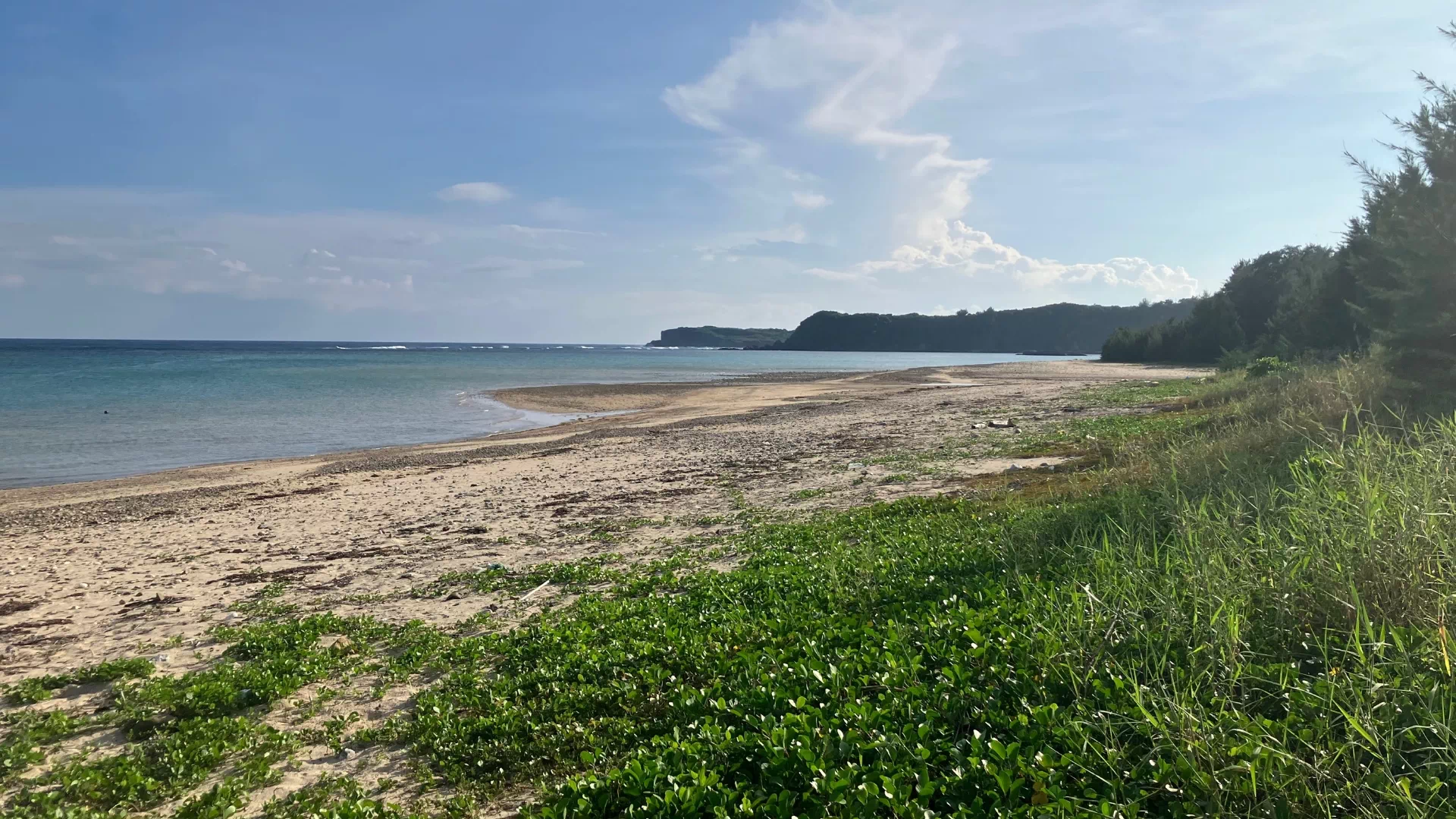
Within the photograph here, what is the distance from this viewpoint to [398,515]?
14.2 m

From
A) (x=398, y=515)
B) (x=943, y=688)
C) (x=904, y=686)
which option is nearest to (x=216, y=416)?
(x=398, y=515)

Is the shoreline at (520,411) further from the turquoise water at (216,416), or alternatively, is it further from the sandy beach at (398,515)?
the turquoise water at (216,416)

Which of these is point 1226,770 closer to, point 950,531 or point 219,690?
point 950,531

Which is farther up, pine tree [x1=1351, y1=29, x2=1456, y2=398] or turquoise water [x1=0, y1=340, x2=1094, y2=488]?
pine tree [x1=1351, y1=29, x2=1456, y2=398]

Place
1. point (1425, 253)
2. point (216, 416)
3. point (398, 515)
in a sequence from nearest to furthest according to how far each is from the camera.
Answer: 1. point (1425, 253)
2. point (398, 515)
3. point (216, 416)

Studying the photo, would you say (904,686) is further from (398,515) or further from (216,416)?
(216,416)

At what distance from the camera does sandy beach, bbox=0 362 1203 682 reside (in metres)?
8.79

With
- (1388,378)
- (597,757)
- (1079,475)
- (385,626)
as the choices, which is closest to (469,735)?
(597,757)

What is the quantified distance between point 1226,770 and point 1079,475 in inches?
345

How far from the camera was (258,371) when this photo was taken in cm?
7862

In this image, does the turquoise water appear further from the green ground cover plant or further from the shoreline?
the green ground cover plant

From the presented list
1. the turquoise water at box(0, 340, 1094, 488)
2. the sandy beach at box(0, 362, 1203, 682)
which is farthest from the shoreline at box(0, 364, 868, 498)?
the turquoise water at box(0, 340, 1094, 488)

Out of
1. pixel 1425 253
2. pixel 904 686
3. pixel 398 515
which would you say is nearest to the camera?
pixel 904 686

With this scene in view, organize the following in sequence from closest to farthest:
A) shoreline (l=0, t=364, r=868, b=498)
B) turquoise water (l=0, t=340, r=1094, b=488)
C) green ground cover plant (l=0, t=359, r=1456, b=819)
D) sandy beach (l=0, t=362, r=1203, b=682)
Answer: green ground cover plant (l=0, t=359, r=1456, b=819) < sandy beach (l=0, t=362, r=1203, b=682) < shoreline (l=0, t=364, r=868, b=498) < turquoise water (l=0, t=340, r=1094, b=488)
